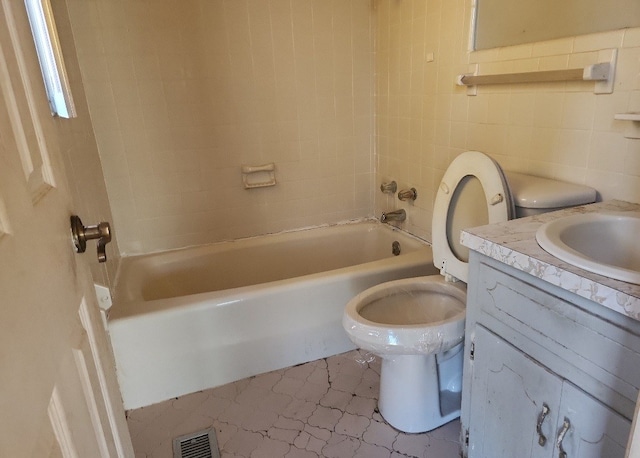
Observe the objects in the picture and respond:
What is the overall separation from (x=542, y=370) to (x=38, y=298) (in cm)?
96

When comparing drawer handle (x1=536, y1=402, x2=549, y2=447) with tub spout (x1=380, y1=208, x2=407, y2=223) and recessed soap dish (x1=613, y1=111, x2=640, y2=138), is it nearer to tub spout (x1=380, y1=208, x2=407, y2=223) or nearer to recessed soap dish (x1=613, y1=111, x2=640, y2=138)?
recessed soap dish (x1=613, y1=111, x2=640, y2=138)

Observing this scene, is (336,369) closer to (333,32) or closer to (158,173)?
(158,173)

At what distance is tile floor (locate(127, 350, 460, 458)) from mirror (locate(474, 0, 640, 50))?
54.3 inches

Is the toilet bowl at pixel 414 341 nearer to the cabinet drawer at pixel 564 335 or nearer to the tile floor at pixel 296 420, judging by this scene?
the tile floor at pixel 296 420

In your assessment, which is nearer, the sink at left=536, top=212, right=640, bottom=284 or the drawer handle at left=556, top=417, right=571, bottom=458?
the drawer handle at left=556, top=417, right=571, bottom=458

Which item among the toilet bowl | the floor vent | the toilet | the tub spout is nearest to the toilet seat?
the toilet

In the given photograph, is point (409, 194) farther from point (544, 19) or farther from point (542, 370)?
point (542, 370)

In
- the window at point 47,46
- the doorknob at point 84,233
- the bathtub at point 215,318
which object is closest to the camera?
the doorknob at point 84,233

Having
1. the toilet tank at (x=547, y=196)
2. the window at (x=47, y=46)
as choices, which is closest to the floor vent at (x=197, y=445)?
the window at (x=47, y=46)

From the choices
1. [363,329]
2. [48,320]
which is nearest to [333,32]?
[363,329]

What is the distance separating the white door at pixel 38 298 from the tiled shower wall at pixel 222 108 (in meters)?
1.49

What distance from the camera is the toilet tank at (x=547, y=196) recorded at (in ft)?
4.18

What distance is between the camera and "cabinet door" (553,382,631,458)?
0.80 metres

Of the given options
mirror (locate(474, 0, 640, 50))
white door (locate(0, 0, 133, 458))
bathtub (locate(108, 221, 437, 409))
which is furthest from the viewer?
bathtub (locate(108, 221, 437, 409))
